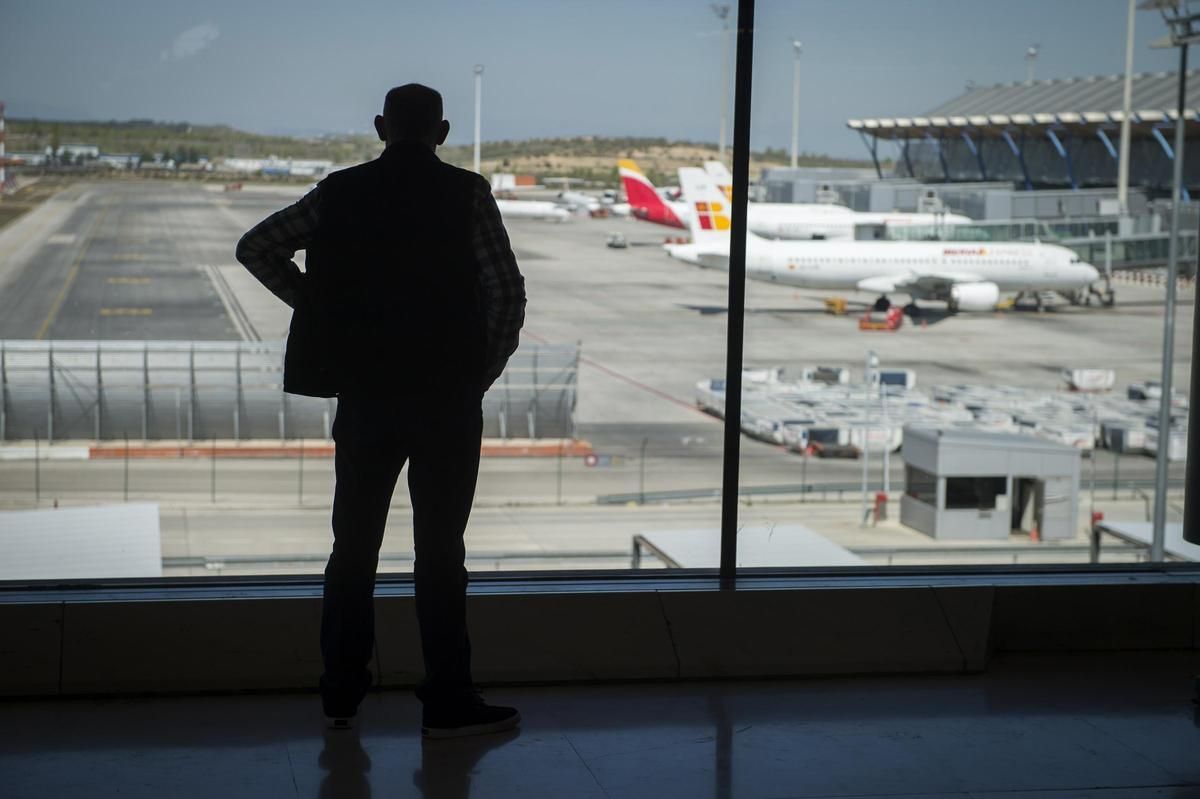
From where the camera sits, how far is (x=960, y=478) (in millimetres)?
8961

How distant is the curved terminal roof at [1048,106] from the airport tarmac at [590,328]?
4.10 metres

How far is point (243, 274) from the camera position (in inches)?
435

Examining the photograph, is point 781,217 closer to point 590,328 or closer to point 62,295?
point 590,328

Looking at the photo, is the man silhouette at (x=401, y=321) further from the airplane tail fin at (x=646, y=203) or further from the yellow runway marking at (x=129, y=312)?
the airplane tail fin at (x=646, y=203)

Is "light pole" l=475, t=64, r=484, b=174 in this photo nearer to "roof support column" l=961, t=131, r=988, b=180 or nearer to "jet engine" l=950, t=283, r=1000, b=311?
"roof support column" l=961, t=131, r=988, b=180

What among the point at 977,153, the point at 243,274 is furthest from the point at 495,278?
the point at 977,153

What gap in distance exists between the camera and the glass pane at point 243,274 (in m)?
3.59

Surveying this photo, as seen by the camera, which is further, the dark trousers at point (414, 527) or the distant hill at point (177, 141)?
the distant hill at point (177, 141)

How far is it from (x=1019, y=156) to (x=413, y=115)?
87.6 ft

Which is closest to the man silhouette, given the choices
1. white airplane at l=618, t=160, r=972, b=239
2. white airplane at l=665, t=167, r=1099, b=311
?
white airplane at l=665, t=167, r=1099, b=311

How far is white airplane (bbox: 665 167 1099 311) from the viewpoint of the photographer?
28.0 m

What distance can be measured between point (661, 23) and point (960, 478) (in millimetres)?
5755

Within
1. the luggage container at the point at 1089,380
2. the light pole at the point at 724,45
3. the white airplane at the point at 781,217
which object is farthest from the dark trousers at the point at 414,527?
the white airplane at the point at 781,217

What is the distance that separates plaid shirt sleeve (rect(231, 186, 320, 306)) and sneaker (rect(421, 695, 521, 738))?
72 cm
